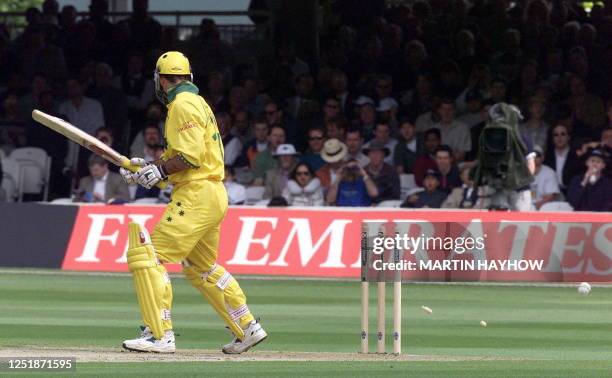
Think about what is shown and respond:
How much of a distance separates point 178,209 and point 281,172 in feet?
37.6

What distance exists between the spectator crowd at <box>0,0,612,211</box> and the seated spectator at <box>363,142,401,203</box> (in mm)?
21

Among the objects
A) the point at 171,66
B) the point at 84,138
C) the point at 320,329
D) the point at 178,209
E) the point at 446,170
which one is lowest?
the point at 320,329

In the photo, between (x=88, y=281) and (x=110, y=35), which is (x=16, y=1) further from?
(x=88, y=281)

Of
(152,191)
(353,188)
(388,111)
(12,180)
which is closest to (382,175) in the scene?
(353,188)

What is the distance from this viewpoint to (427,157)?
2262 centimetres

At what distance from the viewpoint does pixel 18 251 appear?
2080 cm

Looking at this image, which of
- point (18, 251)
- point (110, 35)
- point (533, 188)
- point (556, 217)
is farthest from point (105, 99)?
point (556, 217)

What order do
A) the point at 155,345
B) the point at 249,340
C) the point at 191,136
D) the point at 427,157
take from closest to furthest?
the point at 191,136, the point at 155,345, the point at 249,340, the point at 427,157

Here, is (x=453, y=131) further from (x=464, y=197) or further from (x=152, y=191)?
(x=152, y=191)

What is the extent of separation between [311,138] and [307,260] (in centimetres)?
368

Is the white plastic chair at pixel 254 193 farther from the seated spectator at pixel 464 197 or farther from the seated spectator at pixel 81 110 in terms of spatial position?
the seated spectator at pixel 81 110

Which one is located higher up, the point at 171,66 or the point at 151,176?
the point at 171,66

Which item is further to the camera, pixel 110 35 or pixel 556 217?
pixel 110 35

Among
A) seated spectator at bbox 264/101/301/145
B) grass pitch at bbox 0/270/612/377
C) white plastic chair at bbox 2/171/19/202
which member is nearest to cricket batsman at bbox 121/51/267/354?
grass pitch at bbox 0/270/612/377
